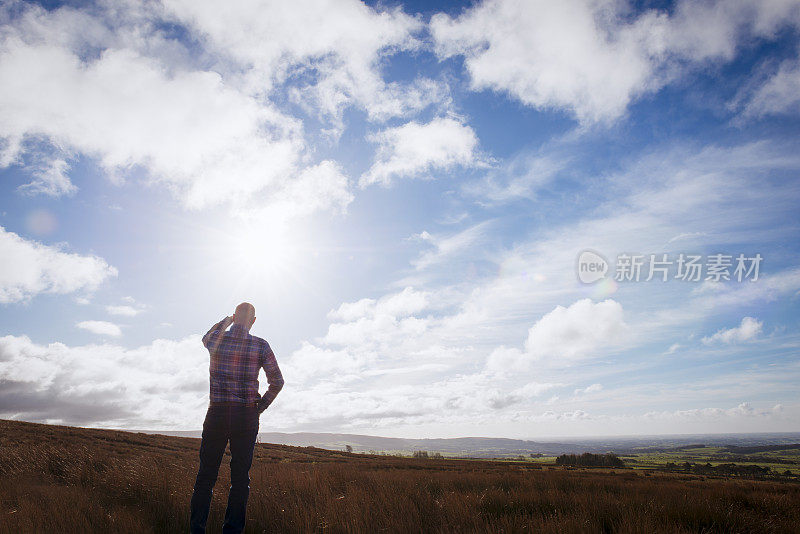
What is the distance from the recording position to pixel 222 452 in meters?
4.08

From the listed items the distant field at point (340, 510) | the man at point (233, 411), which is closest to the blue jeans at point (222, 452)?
the man at point (233, 411)

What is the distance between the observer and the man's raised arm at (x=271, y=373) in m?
4.42

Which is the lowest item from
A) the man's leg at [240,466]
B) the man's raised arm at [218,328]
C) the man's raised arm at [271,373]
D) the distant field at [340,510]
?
the distant field at [340,510]

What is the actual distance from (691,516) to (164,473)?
7.46 m

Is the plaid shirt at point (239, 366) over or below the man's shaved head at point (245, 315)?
below

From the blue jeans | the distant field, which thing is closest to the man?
the blue jeans

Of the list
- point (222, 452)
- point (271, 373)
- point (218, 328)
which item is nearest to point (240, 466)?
point (222, 452)

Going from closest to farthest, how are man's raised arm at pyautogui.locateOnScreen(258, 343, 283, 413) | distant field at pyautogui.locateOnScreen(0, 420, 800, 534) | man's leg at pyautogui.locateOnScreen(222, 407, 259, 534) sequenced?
man's leg at pyautogui.locateOnScreen(222, 407, 259, 534), distant field at pyautogui.locateOnScreen(0, 420, 800, 534), man's raised arm at pyautogui.locateOnScreen(258, 343, 283, 413)

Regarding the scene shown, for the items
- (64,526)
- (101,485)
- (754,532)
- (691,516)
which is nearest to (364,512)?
(64,526)

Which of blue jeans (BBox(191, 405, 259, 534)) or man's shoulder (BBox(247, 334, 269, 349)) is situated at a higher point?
man's shoulder (BBox(247, 334, 269, 349))

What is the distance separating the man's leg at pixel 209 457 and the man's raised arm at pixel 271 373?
48 centimetres

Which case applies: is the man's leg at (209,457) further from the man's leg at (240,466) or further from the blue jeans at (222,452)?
the man's leg at (240,466)

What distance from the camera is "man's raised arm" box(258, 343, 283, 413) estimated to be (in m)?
4.42

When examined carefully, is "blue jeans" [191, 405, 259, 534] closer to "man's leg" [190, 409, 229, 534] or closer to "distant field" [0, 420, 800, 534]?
"man's leg" [190, 409, 229, 534]
